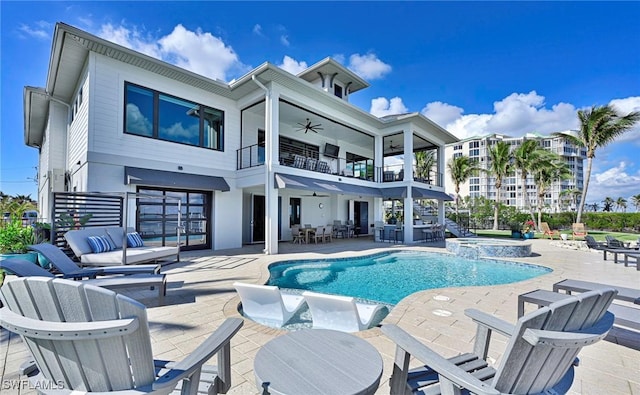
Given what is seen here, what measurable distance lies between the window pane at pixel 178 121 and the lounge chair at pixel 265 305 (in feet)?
28.8

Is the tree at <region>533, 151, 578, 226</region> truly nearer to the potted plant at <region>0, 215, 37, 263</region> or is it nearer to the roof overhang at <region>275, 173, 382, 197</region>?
the roof overhang at <region>275, 173, 382, 197</region>

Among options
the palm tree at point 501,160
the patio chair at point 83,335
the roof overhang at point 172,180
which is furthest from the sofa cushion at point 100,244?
the palm tree at point 501,160

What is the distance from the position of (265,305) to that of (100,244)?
19.1 ft

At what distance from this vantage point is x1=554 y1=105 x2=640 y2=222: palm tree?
53.3 feet

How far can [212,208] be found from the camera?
39.8 feet

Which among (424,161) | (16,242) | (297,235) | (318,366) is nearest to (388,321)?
(318,366)

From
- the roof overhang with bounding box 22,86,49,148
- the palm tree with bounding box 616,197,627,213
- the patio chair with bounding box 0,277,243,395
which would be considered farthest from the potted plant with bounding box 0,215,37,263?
the palm tree with bounding box 616,197,627,213

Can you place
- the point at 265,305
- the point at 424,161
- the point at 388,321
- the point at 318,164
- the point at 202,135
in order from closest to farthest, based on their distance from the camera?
the point at 388,321 → the point at 265,305 → the point at 202,135 → the point at 318,164 → the point at 424,161

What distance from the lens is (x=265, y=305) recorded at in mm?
4398

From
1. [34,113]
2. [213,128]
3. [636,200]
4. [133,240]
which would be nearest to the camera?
[133,240]

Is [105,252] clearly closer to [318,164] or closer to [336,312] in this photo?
[336,312]

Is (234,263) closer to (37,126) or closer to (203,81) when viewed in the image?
(203,81)

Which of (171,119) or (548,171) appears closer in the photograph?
(171,119)

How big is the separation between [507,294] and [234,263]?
7299 mm
